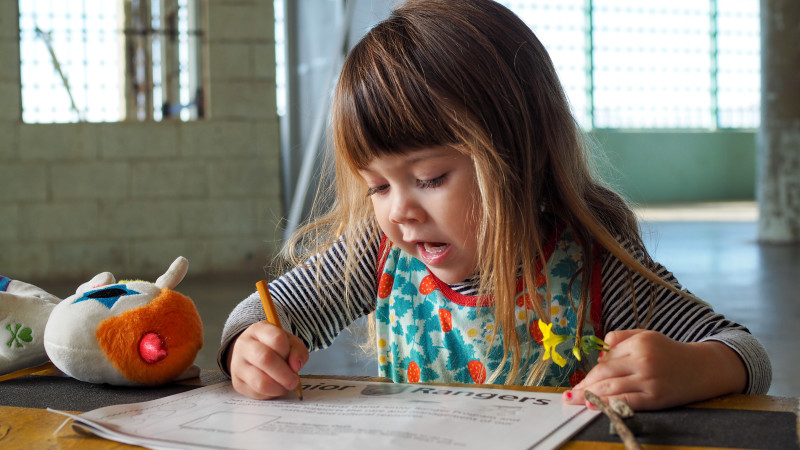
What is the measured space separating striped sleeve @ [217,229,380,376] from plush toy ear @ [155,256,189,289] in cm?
17

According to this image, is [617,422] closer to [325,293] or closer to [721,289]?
[325,293]


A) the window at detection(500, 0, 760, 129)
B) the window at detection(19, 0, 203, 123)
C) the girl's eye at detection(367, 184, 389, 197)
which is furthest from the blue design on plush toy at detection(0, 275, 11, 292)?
the window at detection(500, 0, 760, 129)

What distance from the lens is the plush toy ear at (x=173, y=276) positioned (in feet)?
2.58

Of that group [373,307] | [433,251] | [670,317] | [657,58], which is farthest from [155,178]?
[657,58]

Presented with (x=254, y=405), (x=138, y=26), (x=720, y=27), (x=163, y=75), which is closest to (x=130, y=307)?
(x=254, y=405)

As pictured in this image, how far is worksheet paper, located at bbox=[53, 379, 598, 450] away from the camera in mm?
522

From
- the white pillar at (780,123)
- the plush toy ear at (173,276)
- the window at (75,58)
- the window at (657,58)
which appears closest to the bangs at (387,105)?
the plush toy ear at (173,276)

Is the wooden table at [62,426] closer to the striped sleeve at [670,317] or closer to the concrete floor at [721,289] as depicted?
the striped sleeve at [670,317]

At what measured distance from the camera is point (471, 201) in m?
0.81

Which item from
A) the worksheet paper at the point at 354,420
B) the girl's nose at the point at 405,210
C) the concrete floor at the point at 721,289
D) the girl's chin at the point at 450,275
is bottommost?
the concrete floor at the point at 721,289

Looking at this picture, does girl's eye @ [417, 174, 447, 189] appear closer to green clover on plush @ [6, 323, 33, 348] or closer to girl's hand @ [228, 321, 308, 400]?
girl's hand @ [228, 321, 308, 400]

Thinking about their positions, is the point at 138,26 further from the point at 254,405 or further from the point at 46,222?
the point at 254,405

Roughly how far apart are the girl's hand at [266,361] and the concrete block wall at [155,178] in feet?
12.0

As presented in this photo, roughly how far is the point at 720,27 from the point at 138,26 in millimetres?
8859
